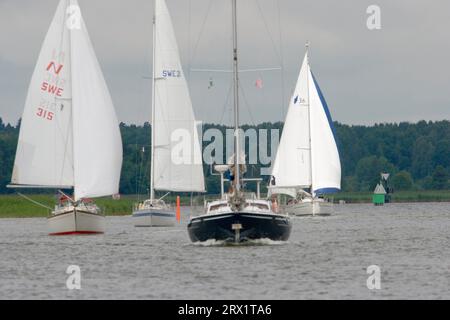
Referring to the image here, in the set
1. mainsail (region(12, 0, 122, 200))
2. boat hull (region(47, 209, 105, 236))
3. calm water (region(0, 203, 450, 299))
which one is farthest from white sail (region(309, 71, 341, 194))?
boat hull (region(47, 209, 105, 236))

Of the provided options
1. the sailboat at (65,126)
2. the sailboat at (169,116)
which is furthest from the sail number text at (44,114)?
the sailboat at (169,116)

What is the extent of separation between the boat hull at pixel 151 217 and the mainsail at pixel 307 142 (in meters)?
29.6

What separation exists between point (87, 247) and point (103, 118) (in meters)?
14.7

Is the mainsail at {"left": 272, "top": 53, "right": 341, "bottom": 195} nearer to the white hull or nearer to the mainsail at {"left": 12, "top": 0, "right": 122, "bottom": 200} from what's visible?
the white hull

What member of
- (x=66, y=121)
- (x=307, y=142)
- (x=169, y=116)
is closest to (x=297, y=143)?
(x=307, y=142)

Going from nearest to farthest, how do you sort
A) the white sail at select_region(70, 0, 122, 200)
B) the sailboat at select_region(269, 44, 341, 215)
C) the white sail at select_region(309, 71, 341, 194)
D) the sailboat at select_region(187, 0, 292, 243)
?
the sailboat at select_region(187, 0, 292, 243) < the white sail at select_region(70, 0, 122, 200) < the sailboat at select_region(269, 44, 341, 215) < the white sail at select_region(309, 71, 341, 194)

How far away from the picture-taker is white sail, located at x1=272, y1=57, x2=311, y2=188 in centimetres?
11569

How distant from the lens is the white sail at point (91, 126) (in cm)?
7481

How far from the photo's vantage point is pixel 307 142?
116 meters

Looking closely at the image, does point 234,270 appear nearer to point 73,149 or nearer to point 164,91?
point 73,149

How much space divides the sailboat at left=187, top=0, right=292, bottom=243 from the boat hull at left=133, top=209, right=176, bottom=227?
26.0 m

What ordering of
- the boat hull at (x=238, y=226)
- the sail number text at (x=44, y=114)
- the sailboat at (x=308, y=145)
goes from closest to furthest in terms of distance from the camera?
the boat hull at (x=238, y=226), the sail number text at (x=44, y=114), the sailboat at (x=308, y=145)

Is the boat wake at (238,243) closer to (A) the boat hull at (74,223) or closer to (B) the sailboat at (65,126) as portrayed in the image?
(A) the boat hull at (74,223)
